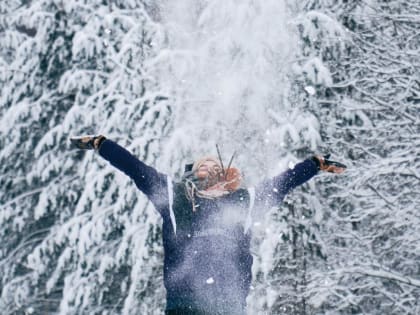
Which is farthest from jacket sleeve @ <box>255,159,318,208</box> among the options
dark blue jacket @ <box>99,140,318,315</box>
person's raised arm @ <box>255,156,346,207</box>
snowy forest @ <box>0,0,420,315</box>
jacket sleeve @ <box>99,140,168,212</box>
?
snowy forest @ <box>0,0,420,315</box>

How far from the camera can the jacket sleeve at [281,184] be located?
348cm

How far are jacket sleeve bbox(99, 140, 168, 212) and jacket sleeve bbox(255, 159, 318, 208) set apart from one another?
0.59 meters

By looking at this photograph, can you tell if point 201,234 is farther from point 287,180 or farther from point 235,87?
point 235,87

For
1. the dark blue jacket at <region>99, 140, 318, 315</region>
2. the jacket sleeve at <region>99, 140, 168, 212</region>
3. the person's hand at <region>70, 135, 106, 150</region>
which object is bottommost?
the dark blue jacket at <region>99, 140, 318, 315</region>

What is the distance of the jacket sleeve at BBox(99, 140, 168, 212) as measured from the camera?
325cm

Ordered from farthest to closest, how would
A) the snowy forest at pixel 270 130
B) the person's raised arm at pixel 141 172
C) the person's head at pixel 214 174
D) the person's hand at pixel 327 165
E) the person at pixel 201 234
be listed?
the snowy forest at pixel 270 130
the person's hand at pixel 327 165
the person's head at pixel 214 174
the person's raised arm at pixel 141 172
the person at pixel 201 234

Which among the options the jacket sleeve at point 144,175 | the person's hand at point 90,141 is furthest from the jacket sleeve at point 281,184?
the person's hand at point 90,141

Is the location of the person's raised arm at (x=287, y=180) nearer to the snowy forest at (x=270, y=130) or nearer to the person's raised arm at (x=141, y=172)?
the person's raised arm at (x=141, y=172)

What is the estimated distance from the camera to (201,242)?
3.17 metres

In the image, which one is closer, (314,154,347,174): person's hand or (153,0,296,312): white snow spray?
(314,154,347,174): person's hand

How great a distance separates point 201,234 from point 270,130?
5779mm

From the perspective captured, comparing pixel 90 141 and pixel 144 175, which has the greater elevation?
pixel 90 141

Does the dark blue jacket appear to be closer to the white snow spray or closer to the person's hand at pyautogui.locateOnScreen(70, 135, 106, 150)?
the person's hand at pyautogui.locateOnScreen(70, 135, 106, 150)

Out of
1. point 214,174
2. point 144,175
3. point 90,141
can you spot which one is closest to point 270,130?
point 214,174
